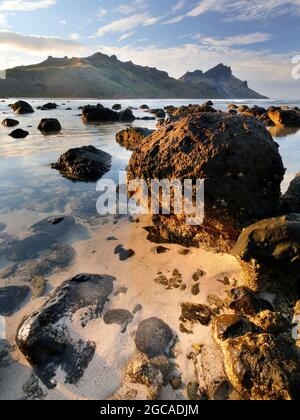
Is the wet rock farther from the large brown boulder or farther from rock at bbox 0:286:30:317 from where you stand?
the large brown boulder

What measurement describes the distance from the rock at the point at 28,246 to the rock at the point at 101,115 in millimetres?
27184

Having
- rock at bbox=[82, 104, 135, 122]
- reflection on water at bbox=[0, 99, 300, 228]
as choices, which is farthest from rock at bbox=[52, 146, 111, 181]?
rock at bbox=[82, 104, 135, 122]

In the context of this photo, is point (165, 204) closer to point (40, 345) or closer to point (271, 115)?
point (40, 345)

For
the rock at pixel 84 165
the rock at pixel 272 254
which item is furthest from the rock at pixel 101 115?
the rock at pixel 272 254

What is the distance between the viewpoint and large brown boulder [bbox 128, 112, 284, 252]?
16.1ft

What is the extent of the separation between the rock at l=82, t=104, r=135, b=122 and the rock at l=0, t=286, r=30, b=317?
29.0 metres

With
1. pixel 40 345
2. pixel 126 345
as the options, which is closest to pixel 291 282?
pixel 126 345

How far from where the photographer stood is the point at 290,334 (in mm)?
3432

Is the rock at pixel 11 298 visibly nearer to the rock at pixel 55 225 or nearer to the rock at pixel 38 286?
the rock at pixel 38 286

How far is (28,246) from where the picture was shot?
20.3 ft

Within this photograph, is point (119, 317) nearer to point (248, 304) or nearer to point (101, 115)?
point (248, 304)

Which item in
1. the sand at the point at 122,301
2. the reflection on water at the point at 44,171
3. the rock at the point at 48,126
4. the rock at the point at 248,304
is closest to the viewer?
the sand at the point at 122,301

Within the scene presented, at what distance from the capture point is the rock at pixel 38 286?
4766mm
